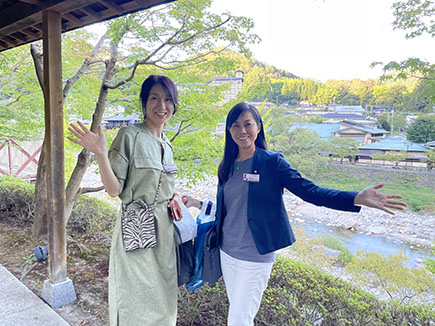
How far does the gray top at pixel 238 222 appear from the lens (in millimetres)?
1275

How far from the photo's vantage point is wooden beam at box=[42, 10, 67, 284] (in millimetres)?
2107

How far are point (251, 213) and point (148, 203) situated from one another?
505 millimetres

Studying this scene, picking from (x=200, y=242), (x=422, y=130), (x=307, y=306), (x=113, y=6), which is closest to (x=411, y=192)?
(x=422, y=130)

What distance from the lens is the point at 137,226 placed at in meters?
1.32

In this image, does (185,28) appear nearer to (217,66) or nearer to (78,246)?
(217,66)

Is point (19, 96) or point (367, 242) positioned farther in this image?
point (367, 242)

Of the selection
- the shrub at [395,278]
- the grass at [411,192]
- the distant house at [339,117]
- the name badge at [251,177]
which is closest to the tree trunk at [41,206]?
the name badge at [251,177]

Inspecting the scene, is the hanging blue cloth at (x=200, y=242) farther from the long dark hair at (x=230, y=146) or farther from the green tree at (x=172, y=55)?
the green tree at (x=172, y=55)

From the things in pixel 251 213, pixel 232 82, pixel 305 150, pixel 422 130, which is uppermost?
pixel 232 82

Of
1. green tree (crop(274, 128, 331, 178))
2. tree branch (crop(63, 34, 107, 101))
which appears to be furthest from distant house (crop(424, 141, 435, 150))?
tree branch (crop(63, 34, 107, 101))

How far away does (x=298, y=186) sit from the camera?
1202mm

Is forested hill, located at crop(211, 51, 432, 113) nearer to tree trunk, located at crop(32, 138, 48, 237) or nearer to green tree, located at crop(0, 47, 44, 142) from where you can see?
tree trunk, located at crop(32, 138, 48, 237)

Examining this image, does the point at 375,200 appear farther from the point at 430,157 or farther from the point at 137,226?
the point at 430,157

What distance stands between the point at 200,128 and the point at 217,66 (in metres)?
0.93
